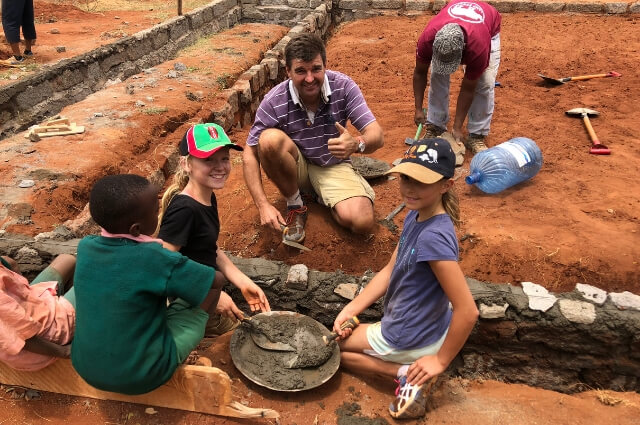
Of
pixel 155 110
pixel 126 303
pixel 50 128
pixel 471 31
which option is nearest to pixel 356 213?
pixel 126 303

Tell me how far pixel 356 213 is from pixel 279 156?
704mm

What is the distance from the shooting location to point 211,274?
2.15m

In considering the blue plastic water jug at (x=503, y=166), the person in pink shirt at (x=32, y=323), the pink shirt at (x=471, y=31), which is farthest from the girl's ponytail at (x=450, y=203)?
the pink shirt at (x=471, y=31)

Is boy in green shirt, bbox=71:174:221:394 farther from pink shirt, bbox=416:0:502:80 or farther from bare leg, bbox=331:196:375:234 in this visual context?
pink shirt, bbox=416:0:502:80

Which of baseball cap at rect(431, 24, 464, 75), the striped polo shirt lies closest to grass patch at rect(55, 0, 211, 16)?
baseball cap at rect(431, 24, 464, 75)

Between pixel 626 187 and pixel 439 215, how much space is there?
3.16m

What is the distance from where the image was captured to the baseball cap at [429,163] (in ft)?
7.20

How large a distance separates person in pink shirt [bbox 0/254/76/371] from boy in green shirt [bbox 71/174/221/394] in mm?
215

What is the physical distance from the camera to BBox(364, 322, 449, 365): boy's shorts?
8.26 ft

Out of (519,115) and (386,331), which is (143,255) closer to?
(386,331)

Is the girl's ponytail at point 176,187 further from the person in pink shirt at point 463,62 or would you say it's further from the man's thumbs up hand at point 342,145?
the person in pink shirt at point 463,62

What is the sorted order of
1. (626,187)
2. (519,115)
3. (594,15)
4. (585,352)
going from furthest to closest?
(594,15) → (519,115) → (626,187) → (585,352)

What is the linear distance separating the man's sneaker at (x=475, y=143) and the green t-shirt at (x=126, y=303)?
3.85m

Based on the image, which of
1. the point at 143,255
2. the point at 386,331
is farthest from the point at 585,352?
the point at 143,255
